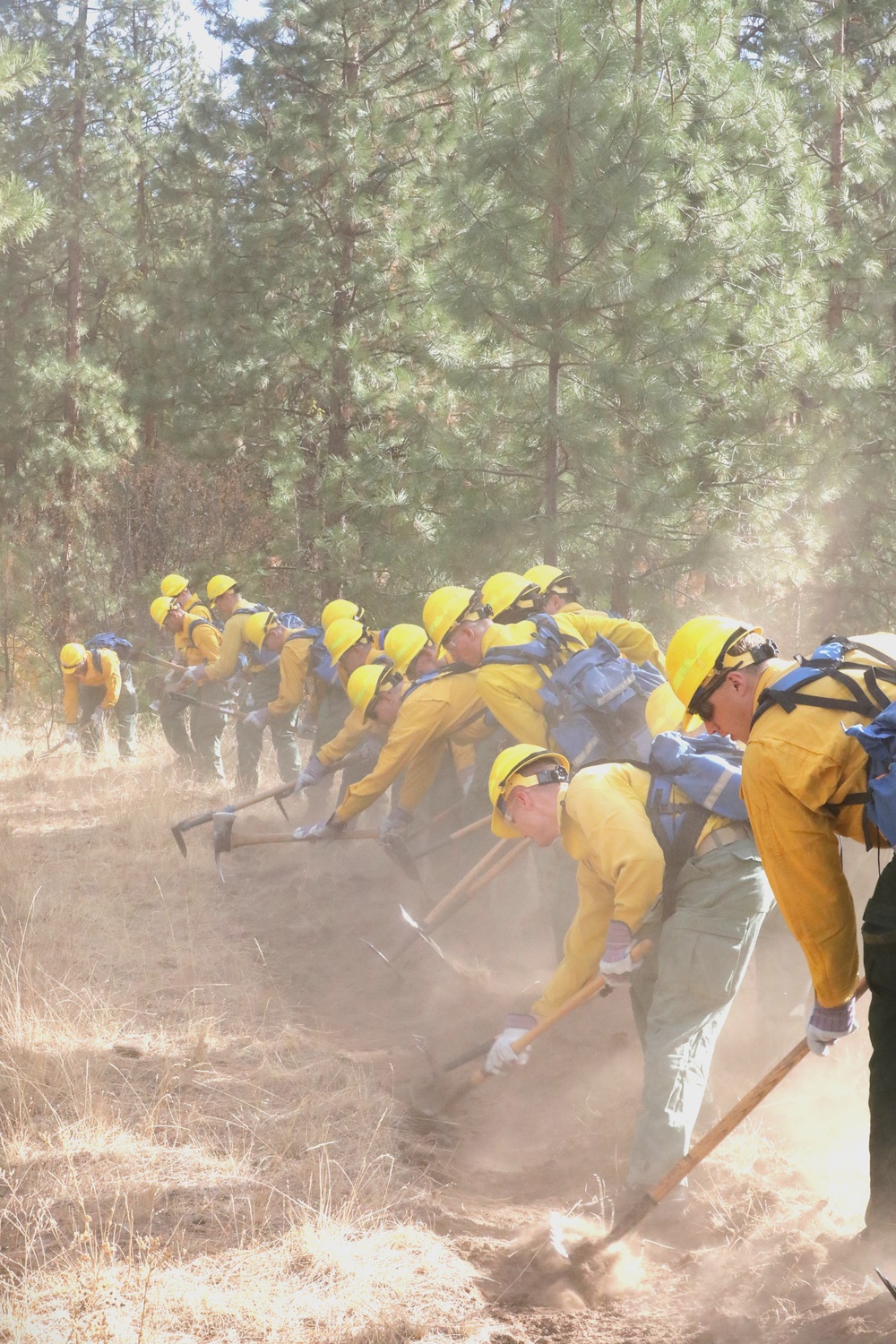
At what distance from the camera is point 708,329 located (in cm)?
803

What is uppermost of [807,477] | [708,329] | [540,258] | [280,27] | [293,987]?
[280,27]

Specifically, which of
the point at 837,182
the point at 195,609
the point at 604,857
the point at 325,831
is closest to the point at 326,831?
the point at 325,831

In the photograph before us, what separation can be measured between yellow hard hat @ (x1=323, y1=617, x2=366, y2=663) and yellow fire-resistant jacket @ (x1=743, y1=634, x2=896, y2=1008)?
5426 mm

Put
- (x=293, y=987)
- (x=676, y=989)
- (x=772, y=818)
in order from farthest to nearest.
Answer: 1. (x=293, y=987)
2. (x=676, y=989)
3. (x=772, y=818)

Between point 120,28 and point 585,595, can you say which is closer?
point 585,595

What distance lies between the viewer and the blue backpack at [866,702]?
8.85 feet

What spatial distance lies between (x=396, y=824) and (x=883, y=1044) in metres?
4.05

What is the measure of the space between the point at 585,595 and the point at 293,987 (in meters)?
3.95

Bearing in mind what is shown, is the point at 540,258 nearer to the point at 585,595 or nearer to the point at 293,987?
the point at 585,595

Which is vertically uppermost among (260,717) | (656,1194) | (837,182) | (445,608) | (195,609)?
(837,182)

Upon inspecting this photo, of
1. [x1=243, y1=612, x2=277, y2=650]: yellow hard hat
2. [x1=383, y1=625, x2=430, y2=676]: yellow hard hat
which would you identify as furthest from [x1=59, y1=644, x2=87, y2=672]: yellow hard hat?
[x1=383, y1=625, x2=430, y2=676]: yellow hard hat

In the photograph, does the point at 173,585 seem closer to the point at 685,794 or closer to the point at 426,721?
the point at 426,721

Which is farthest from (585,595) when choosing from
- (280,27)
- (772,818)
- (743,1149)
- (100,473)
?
(100,473)

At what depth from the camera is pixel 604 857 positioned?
4004 millimetres
